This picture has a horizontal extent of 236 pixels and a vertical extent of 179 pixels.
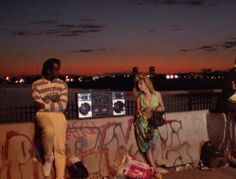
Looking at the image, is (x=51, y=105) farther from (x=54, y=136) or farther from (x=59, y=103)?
(x=54, y=136)

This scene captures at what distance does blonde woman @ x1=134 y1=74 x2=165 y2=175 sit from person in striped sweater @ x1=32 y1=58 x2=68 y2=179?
1.28 m

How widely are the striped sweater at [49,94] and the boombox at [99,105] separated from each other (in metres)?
1.00

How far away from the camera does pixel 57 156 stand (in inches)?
300

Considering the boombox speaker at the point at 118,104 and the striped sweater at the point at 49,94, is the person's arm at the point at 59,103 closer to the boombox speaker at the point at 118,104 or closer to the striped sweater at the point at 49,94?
the striped sweater at the point at 49,94

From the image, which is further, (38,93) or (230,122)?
(230,122)

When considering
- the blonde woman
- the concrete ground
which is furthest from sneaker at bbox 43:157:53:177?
the concrete ground

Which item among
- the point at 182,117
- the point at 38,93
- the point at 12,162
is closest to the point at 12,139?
the point at 12,162

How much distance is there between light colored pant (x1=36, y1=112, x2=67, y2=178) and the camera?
7.42 metres

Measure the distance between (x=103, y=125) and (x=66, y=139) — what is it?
2.18ft

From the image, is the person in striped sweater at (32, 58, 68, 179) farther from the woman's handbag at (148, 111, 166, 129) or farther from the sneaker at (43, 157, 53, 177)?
the woman's handbag at (148, 111, 166, 129)

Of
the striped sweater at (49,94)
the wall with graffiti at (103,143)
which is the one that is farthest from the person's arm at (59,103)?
the wall with graffiti at (103,143)

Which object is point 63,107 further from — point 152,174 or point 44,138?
point 152,174

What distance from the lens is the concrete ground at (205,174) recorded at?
8461mm

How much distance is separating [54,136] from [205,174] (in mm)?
2731
